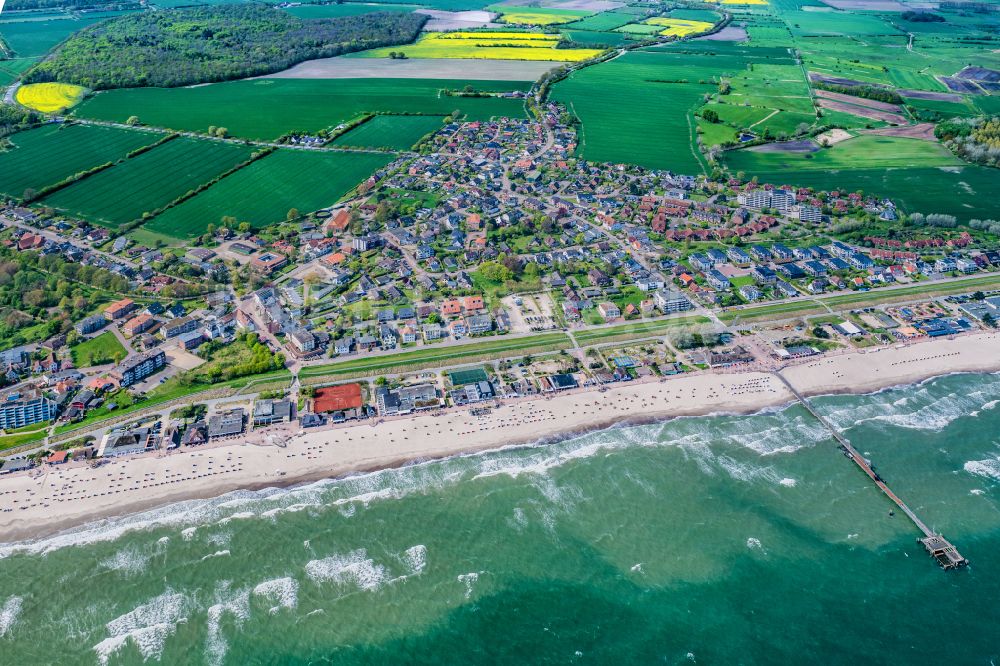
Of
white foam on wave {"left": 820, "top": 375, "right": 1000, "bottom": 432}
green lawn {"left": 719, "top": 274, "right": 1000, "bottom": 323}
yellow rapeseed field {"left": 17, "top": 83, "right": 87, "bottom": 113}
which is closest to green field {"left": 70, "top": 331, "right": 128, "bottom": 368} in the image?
green lawn {"left": 719, "top": 274, "right": 1000, "bottom": 323}

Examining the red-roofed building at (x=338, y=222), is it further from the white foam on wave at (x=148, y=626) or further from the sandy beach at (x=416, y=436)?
the white foam on wave at (x=148, y=626)

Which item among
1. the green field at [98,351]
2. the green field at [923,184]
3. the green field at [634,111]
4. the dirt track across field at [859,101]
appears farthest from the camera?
the dirt track across field at [859,101]

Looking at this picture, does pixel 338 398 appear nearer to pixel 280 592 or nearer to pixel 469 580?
pixel 280 592

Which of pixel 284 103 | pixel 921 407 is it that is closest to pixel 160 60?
pixel 284 103

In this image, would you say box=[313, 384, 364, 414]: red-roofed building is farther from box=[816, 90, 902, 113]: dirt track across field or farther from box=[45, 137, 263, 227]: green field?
box=[816, 90, 902, 113]: dirt track across field

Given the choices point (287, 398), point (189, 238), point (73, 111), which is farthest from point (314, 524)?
point (73, 111)

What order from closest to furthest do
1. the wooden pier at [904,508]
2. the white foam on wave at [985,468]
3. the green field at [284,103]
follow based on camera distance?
the wooden pier at [904,508], the white foam on wave at [985,468], the green field at [284,103]

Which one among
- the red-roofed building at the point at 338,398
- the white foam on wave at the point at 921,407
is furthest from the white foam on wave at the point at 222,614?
the white foam on wave at the point at 921,407
